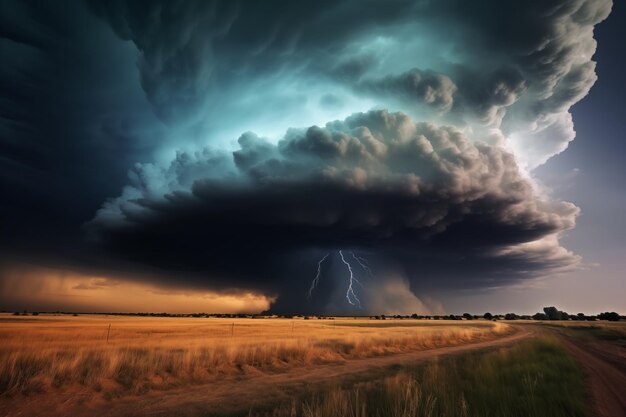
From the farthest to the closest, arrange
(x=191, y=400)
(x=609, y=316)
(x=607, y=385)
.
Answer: (x=609, y=316)
(x=607, y=385)
(x=191, y=400)

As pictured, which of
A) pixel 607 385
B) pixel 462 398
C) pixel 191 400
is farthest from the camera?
pixel 607 385

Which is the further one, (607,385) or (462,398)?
(607,385)

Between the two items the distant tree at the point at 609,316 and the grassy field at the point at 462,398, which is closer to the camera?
the grassy field at the point at 462,398

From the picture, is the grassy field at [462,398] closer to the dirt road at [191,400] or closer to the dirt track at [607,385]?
the dirt track at [607,385]

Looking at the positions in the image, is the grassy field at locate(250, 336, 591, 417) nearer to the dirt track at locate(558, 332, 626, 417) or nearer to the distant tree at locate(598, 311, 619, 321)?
the dirt track at locate(558, 332, 626, 417)

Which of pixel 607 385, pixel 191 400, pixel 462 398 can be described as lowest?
pixel 191 400

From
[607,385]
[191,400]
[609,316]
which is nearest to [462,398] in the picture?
[191,400]

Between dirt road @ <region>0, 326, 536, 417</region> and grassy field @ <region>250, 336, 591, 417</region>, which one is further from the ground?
grassy field @ <region>250, 336, 591, 417</region>

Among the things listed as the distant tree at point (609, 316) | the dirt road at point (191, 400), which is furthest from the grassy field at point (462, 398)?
the distant tree at point (609, 316)

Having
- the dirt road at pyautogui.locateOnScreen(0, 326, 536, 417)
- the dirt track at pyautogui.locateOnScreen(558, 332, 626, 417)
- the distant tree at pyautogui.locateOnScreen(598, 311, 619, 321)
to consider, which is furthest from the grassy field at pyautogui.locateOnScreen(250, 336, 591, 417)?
the distant tree at pyautogui.locateOnScreen(598, 311, 619, 321)

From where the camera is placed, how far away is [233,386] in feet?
45.6

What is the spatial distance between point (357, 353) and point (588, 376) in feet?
44.3

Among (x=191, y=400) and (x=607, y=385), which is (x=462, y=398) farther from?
(x=607, y=385)

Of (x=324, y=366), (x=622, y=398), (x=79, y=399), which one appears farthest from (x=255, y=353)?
(x=622, y=398)
